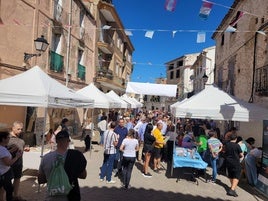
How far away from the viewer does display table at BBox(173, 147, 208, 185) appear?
8.55 m

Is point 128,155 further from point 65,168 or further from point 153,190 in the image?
point 65,168

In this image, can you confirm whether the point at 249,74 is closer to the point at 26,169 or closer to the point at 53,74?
the point at 53,74

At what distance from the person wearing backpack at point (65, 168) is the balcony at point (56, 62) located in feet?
36.8

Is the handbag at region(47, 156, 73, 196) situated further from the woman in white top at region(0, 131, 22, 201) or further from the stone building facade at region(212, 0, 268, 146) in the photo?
the stone building facade at region(212, 0, 268, 146)

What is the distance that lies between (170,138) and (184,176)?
4.98 feet

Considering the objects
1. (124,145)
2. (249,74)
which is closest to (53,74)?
(124,145)

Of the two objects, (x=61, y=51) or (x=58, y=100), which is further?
(x=61, y=51)

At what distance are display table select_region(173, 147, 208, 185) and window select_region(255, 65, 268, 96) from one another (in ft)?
13.2

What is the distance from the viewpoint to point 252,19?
13547 mm

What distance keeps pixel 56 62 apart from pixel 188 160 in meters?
8.98

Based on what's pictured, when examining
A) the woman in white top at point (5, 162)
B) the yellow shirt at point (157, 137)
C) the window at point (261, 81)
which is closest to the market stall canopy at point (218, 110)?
the yellow shirt at point (157, 137)

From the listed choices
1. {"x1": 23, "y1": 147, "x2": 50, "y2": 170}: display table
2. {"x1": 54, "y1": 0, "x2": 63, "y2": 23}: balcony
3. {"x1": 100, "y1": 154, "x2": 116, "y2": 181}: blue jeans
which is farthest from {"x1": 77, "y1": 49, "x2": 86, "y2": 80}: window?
{"x1": 100, "y1": 154, "x2": 116, "y2": 181}: blue jeans

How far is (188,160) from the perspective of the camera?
28.3 ft

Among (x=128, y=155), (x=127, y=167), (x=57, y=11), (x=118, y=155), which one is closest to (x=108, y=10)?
(x=57, y=11)
